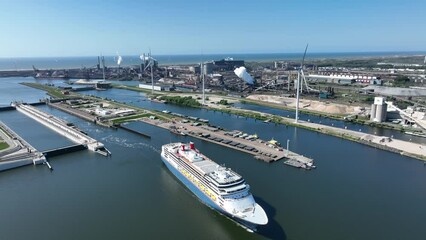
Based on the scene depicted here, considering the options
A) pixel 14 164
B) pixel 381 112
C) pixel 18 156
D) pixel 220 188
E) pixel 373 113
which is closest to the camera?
pixel 220 188

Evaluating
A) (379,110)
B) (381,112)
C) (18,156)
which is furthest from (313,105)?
(18,156)

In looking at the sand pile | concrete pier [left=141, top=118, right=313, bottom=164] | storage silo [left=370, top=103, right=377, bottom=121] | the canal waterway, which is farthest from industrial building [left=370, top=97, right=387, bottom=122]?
concrete pier [left=141, top=118, right=313, bottom=164]

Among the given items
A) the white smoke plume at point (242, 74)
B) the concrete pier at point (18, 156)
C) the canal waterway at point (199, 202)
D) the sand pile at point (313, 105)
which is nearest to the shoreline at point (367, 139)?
the canal waterway at point (199, 202)

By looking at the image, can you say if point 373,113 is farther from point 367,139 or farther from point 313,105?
point 313,105

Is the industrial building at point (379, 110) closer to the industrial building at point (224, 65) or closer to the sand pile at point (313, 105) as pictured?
the sand pile at point (313, 105)

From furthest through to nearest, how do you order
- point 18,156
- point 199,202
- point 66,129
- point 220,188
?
point 66,129 < point 18,156 < point 199,202 < point 220,188

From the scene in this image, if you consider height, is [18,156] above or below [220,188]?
below
